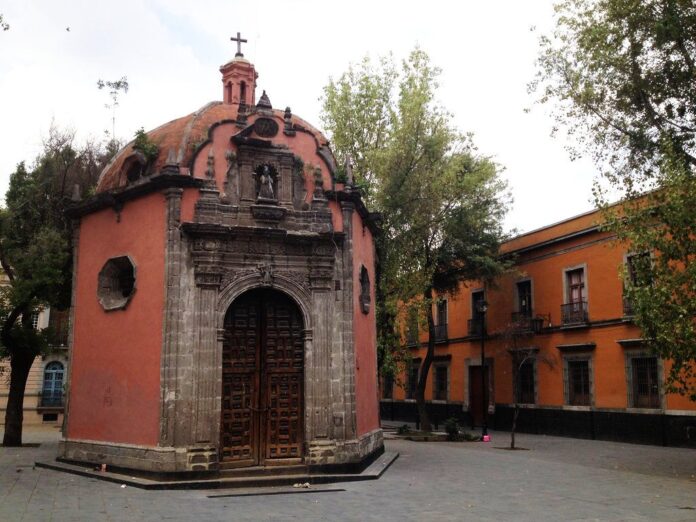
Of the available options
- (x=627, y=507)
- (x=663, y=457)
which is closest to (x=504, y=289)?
(x=663, y=457)

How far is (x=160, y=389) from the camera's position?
1152cm

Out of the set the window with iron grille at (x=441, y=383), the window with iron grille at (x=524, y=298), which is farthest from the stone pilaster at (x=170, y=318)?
the window with iron grille at (x=441, y=383)

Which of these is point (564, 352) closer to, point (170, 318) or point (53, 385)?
point (170, 318)

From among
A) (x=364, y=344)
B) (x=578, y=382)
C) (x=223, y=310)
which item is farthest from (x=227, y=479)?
(x=578, y=382)

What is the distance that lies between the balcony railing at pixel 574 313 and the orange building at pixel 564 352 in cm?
4

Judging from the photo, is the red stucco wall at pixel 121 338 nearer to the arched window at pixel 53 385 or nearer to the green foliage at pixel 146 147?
the green foliage at pixel 146 147

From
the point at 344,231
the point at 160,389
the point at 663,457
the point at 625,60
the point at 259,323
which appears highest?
the point at 625,60

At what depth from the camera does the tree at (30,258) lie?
645 inches

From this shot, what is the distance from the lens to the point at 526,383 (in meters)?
24.8

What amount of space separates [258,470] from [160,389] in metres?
2.25

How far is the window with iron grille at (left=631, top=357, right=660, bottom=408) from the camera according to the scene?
1952 centimetres

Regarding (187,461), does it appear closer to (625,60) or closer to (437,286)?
(625,60)

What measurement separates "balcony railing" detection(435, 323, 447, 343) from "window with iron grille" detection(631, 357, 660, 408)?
34.5ft

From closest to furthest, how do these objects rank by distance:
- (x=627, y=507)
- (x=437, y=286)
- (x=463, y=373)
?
(x=627, y=507)
(x=437, y=286)
(x=463, y=373)
